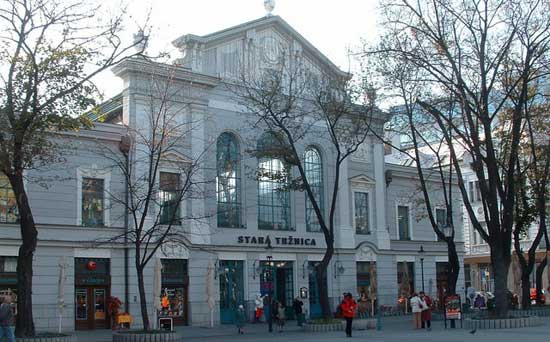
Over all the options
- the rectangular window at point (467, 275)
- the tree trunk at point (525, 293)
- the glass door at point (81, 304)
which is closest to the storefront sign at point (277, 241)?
the glass door at point (81, 304)

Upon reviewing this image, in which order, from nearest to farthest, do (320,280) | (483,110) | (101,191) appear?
1. (483,110)
2. (320,280)
3. (101,191)

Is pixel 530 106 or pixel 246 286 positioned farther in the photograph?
pixel 246 286

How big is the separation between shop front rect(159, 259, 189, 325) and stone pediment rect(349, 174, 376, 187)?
1233 cm

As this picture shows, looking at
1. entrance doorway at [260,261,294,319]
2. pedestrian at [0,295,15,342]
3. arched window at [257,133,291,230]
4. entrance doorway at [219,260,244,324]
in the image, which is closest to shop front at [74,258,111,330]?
entrance doorway at [219,260,244,324]

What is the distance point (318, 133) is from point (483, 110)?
15.6 meters

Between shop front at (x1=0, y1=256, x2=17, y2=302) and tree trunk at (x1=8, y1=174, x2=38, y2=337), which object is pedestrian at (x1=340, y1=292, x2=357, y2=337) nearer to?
tree trunk at (x1=8, y1=174, x2=38, y2=337)

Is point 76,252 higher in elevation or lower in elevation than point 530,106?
lower

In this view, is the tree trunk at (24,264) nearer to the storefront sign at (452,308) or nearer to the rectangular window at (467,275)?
the storefront sign at (452,308)

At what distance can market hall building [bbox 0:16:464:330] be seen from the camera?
3438 centimetres

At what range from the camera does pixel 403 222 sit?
1965 inches

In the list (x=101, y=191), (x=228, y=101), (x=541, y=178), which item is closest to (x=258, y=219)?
(x=228, y=101)

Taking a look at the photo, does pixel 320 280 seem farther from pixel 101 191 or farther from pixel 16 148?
pixel 16 148

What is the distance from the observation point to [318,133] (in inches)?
1752

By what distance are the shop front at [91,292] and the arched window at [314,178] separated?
A: 1295 cm
